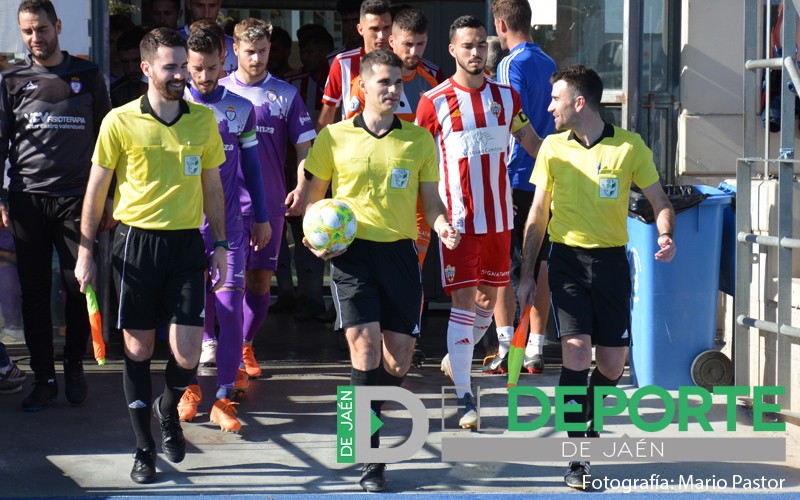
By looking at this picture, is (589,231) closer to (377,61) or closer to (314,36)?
(377,61)

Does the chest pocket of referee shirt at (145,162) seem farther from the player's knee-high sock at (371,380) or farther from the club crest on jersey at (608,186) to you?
the club crest on jersey at (608,186)

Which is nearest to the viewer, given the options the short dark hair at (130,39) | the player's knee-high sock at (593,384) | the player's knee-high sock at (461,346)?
the player's knee-high sock at (593,384)

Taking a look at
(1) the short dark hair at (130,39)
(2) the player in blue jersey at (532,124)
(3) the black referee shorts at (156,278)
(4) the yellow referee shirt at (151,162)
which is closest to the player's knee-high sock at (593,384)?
(2) the player in blue jersey at (532,124)

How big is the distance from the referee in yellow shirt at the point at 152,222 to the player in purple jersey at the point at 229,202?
75 cm

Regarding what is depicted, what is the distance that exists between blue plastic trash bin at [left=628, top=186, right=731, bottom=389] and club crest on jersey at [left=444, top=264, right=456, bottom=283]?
1268 mm

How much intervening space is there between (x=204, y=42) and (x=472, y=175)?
1707mm

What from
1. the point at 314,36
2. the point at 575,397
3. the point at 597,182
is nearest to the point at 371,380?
the point at 575,397

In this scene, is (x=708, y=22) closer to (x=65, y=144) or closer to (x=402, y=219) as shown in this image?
(x=402, y=219)

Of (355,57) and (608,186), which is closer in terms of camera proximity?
(608,186)

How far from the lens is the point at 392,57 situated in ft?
18.6

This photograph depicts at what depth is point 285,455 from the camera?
599 centimetres

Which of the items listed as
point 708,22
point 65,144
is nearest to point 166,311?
point 65,144

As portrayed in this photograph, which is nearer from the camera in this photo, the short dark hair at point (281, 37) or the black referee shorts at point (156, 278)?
the black referee shorts at point (156, 278)

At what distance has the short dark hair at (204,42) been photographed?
627 cm
